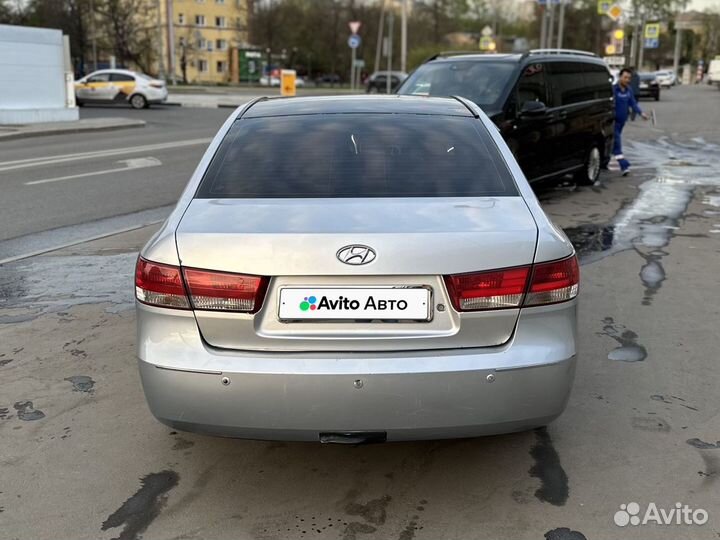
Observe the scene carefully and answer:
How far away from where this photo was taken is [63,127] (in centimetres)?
2228

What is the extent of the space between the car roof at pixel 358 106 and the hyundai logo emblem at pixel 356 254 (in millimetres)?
1474

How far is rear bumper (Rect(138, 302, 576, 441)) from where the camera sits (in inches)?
117

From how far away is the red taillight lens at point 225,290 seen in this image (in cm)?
304

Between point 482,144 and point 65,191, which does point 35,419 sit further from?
point 65,191

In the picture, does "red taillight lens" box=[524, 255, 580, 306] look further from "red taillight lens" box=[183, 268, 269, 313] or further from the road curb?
the road curb

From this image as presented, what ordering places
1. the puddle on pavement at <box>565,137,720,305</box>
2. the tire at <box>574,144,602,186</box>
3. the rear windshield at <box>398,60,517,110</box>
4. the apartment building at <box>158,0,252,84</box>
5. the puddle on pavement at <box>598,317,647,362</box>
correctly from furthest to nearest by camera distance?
the apartment building at <box>158,0,252,84</box> → the tire at <box>574,144,602,186</box> → the rear windshield at <box>398,60,517,110</box> → the puddle on pavement at <box>565,137,720,305</box> → the puddle on pavement at <box>598,317,647,362</box>

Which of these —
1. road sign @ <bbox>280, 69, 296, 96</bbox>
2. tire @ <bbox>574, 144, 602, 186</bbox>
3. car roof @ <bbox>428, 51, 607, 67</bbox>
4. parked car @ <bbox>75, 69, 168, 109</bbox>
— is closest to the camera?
car roof @ <bbox>428, 51, 607, 67</bbox>

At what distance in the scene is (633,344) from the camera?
5.28 m

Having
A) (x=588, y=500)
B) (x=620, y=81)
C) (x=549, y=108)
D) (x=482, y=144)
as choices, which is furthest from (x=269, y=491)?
(x=620, y=81)

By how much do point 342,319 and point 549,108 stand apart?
26.7 ft
